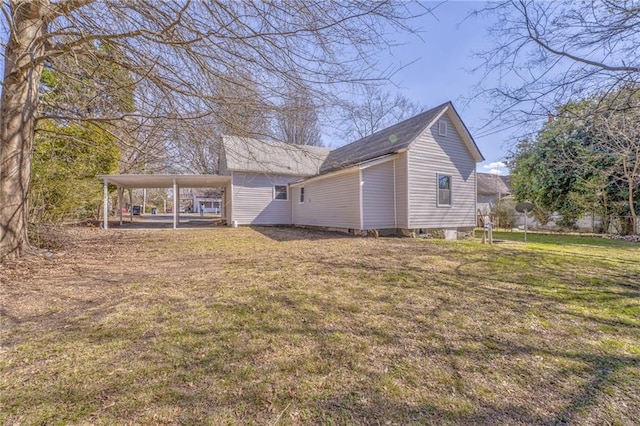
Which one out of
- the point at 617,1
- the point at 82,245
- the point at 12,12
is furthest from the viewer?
the point at 82,245

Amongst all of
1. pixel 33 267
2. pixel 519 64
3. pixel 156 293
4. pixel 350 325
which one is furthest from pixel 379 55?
pixel 33 267

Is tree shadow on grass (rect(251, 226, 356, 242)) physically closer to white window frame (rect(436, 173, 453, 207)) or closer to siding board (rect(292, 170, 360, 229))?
siding board (rect(292, 170, 360, 229))

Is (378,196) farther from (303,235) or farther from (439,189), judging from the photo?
(303,235)

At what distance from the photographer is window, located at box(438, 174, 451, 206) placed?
11477mm

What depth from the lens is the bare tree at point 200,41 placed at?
136 inches

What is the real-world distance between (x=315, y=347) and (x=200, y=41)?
3.87 metres

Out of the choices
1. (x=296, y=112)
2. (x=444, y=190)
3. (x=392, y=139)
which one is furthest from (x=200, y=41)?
(x=444, y=190)

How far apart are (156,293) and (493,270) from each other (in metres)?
5.75

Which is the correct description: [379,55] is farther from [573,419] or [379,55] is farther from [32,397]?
[32,397]

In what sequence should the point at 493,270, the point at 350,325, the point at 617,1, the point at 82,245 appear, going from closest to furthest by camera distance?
the point at 350,325
the point at 617,1
the point at 493,270
the point at 82,245

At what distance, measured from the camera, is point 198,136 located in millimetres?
5059

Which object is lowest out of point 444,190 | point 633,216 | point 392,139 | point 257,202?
point 633,216

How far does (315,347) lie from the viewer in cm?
256

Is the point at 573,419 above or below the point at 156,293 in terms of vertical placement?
below
